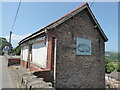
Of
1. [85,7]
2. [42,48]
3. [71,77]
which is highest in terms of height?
[85,7]

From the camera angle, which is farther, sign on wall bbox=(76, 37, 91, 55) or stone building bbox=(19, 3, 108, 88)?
sign on wall bbox=(76, 37, 91, 55)

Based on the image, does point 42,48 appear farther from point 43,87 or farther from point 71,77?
point 43,87

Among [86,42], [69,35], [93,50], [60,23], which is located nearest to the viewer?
[60,23]

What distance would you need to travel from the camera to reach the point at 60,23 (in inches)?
267

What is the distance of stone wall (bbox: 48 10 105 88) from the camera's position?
6.60m

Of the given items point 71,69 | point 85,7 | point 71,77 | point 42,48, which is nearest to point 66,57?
point 71,69

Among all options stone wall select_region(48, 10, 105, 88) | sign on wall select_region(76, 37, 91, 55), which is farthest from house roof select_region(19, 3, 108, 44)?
sign on wall select_region(76, 37, 91, 55)

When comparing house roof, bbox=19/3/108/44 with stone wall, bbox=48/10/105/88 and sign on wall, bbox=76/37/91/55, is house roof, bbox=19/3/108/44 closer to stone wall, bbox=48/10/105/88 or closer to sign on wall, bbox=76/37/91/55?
stone wall, bbox=48/10/105/88

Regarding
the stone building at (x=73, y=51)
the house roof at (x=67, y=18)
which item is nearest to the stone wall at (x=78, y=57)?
the stone building at (x=73, y=51)

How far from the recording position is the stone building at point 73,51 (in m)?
6.42

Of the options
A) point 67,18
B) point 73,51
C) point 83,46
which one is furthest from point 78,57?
point 67,18

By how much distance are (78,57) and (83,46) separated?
1.02 m

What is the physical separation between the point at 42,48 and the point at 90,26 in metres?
4.63

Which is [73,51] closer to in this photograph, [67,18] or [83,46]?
[83,46]
